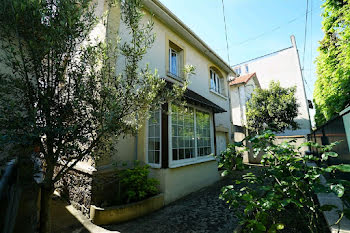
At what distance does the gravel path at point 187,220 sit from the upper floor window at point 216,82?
23.4 feet

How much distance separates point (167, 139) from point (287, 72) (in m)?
19.4

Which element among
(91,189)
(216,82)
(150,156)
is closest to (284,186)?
(150,156)

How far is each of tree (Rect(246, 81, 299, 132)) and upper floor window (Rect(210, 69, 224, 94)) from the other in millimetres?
2698

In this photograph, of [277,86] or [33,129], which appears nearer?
[33,129]

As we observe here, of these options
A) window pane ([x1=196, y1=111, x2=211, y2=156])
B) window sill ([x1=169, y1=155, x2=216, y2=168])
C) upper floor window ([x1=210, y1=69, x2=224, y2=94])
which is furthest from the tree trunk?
upper floor window ([x1=210, y1=69, x2=224, y2=94])

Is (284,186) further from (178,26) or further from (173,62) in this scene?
(178,26)

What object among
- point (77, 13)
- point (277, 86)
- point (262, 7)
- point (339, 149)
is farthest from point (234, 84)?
point (77, 13)

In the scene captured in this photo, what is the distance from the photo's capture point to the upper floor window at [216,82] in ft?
33.6

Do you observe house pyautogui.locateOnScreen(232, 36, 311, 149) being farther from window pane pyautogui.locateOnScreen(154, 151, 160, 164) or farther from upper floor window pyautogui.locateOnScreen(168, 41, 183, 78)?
window pane pyautogui.locateOnScreen(154, 151, 160, 164)

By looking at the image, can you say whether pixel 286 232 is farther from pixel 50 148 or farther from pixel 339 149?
pixel 50 148

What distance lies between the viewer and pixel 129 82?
283cm

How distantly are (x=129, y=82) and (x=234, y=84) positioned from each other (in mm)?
13697

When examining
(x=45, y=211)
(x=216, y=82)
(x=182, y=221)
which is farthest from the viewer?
(x=216, y=82)

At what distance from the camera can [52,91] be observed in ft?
7.36
